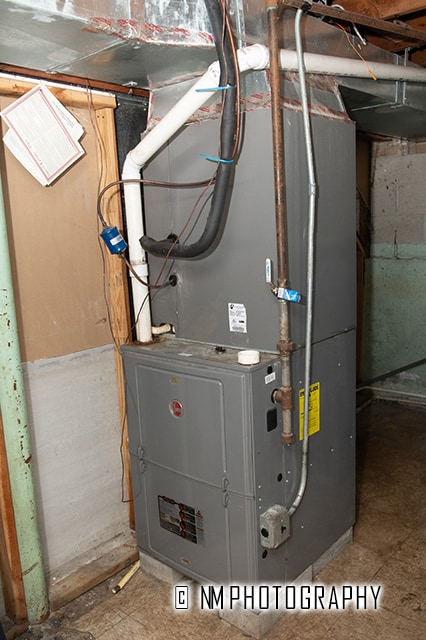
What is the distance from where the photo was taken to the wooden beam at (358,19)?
174 centimetres

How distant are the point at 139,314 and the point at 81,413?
0.49 m

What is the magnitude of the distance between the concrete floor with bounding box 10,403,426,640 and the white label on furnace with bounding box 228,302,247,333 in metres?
1.14

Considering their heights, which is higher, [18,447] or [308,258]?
[308,258]

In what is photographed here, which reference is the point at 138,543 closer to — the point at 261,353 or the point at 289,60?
the point at 261,353

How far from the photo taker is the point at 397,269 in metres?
4.15

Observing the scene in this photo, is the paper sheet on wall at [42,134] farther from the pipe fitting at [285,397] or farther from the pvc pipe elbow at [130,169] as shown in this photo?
the pipe fitting at [285,397]

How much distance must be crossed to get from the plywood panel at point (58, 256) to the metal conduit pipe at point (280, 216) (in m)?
0.83

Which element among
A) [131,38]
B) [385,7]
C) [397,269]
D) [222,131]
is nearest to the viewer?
[131,38]

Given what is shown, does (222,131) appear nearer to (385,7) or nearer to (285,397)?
(285,397)

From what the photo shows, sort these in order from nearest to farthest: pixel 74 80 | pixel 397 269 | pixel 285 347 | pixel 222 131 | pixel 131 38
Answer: pixel 131 38
pixel 222 131
pixel 285 347
pixel 74 80
pixel 397 269

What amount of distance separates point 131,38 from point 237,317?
99 cm

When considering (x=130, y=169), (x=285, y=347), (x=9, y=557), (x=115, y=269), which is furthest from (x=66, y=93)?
(x=9, y=557)

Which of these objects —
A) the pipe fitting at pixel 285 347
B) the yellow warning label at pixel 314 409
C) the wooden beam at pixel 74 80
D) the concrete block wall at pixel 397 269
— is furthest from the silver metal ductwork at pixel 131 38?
the concrete block wall at pixel 397 269

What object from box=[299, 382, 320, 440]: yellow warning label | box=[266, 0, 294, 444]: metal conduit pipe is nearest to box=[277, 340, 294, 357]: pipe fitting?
box=[266, 0, 294, 444]: metal conduit pipe
